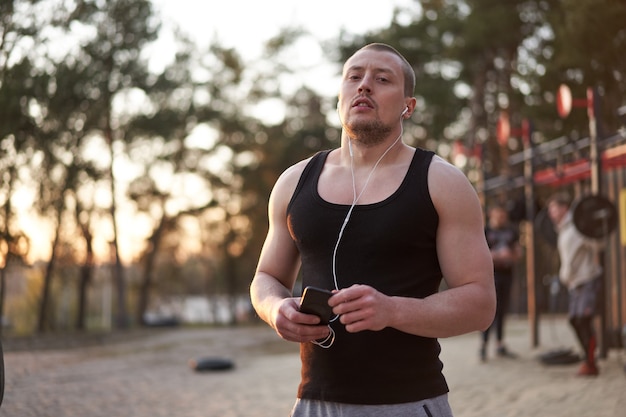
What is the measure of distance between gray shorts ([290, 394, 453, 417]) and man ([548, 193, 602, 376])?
8461 mm

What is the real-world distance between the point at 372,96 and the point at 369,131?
100mm

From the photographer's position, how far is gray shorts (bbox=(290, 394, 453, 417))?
2246 mm

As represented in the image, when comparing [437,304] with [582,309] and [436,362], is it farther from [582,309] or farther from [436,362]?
[582,309]

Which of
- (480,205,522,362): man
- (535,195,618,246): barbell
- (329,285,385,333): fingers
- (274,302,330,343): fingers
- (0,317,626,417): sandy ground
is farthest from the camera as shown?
(480,205,522,362): man

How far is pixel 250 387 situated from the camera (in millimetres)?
11430

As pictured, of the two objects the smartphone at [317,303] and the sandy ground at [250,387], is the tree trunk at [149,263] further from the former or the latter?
the smartphone at [317,303]

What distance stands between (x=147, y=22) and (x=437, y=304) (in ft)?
97.8

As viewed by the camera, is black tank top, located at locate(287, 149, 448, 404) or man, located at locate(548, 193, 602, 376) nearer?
black tank top, located at locate(287, 149, 448, 404)

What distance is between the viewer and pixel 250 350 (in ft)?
64.9

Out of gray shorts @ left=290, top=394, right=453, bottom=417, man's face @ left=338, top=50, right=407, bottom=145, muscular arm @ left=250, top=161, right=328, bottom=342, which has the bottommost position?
gray shorts @ left=290, top=394, right=453, bottom=417

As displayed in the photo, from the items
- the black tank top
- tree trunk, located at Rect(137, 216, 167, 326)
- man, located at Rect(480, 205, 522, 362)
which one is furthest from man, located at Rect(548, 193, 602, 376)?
tree trunk, located at Rect(137, 216, 167, 326)

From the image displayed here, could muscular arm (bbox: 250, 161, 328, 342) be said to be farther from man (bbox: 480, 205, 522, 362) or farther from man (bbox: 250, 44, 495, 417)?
man (bbox: 480, 205, 522, 362)

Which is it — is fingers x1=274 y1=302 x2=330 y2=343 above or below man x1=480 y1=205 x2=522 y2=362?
below

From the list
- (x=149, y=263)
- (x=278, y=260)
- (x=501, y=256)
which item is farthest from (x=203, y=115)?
(x=278, y=260)
